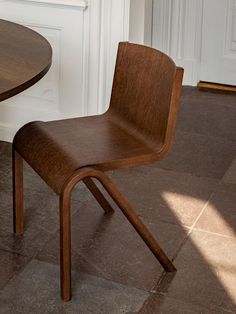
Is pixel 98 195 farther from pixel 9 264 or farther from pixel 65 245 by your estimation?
pixel 65 245

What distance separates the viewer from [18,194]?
2.85m

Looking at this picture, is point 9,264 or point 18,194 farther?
point 18,194

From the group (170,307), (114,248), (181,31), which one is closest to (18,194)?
(114,248)

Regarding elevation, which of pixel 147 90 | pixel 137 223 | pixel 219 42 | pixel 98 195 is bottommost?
pixel 98 195

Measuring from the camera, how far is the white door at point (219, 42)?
4609 mm

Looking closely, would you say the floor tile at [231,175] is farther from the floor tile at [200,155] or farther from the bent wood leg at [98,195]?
the bent wood leg at [98,195]

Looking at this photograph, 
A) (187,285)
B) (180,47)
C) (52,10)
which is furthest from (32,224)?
(180,47)

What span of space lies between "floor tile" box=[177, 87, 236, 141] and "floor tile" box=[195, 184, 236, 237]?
69 centimetres

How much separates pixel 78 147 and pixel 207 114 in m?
1.88

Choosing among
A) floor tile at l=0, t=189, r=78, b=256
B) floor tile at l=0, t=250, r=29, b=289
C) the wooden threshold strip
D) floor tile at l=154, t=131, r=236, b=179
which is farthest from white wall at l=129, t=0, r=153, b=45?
floor tile at l=0, t=250, r=29, b=289

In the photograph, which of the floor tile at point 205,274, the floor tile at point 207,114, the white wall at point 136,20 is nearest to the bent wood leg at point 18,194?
the floor tile at point 205,274

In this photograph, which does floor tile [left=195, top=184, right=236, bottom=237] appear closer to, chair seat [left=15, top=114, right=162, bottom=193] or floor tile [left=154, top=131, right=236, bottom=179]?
floor tile [left=154, top=131, right=236, bottom=179]

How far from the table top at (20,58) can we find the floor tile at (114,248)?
757 millimetres

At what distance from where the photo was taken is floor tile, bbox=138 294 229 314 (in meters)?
2.43
